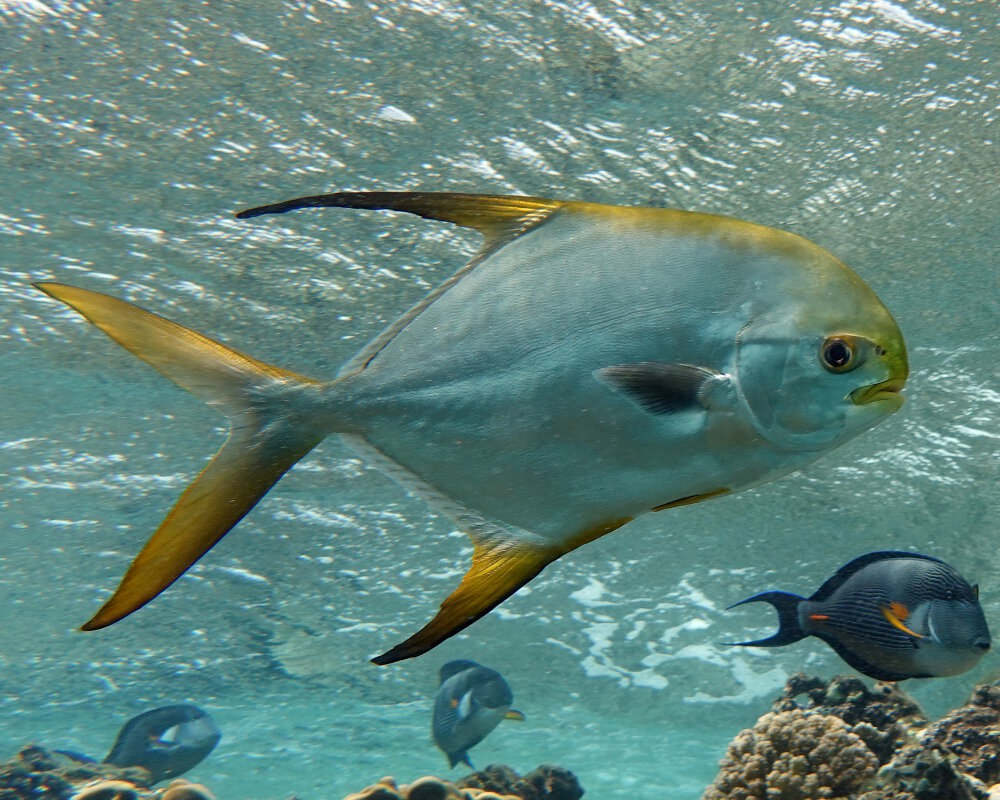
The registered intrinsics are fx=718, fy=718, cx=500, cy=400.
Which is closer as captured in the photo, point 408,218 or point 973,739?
point 973,739

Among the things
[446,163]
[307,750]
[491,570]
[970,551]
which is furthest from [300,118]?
[307,750]

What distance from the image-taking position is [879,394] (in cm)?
137

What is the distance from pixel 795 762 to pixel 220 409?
4.31m

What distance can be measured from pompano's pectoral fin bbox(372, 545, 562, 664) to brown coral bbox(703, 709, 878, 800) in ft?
12.9

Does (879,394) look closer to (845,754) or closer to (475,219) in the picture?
(475,219)

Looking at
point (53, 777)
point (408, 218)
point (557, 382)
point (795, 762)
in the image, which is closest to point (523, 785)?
point (795, 762)

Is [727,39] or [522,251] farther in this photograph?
[727,39]

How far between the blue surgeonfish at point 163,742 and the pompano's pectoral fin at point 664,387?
10.8 m

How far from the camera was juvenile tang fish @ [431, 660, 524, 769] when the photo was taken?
7.89 metres

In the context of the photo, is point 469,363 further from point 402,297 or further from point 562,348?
point 402,297

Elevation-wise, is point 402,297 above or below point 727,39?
below

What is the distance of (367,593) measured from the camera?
17.0 meters

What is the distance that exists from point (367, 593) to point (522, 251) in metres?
16.5

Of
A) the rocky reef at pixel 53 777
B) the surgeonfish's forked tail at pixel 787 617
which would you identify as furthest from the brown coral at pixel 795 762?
the rocky reef at pixel 53 777
